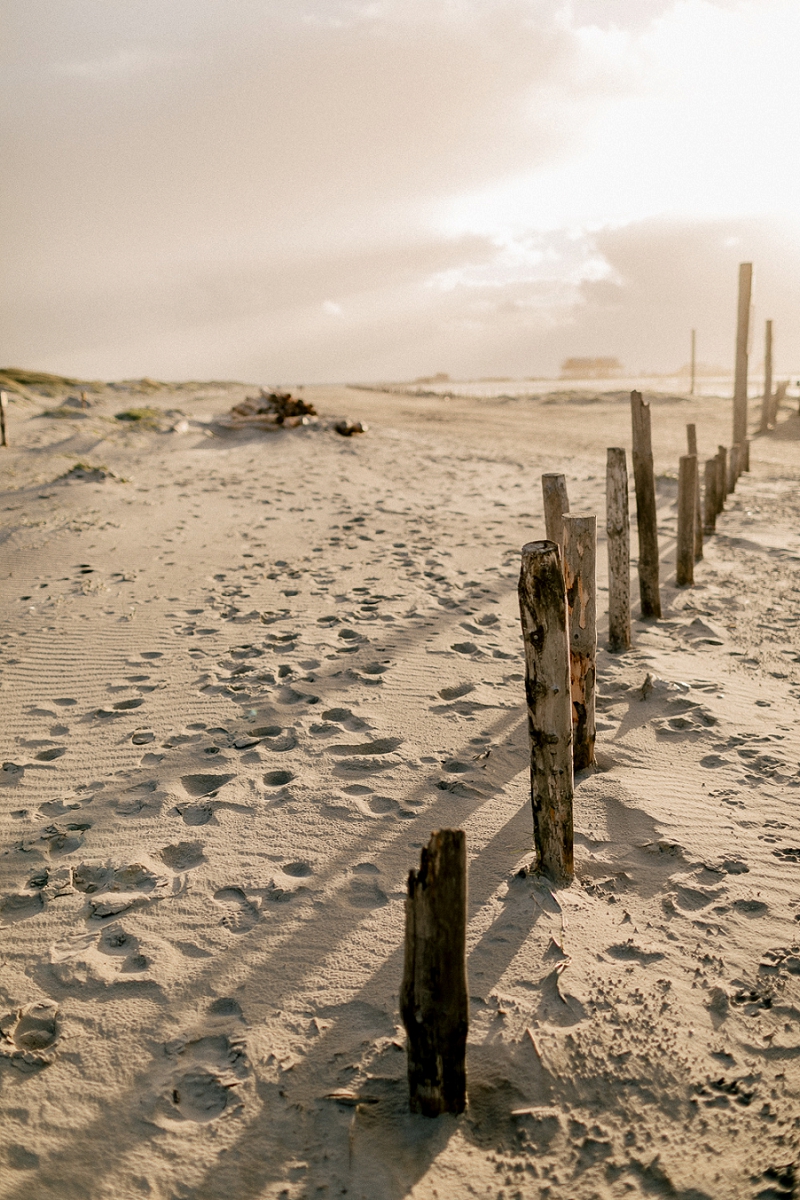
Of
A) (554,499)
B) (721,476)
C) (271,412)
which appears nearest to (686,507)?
(554,499)

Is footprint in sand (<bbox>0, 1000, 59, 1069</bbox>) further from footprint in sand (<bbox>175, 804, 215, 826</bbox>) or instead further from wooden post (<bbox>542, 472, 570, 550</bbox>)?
wooden post (<bbox>542, 472, 570, 550</bbox>)

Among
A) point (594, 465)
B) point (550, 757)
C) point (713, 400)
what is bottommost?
point (550, 757)

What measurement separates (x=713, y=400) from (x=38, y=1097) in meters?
38.2

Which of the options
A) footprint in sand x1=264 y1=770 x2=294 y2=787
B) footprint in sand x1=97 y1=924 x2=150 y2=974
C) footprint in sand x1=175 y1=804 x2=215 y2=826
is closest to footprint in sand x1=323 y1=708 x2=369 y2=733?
footprint in sand x1=264 y1=770 x2=294 y2=787

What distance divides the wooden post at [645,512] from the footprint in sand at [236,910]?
457cm

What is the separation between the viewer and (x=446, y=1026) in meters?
2.39

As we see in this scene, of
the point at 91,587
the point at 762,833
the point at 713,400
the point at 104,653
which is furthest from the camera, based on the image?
the point at 713,400

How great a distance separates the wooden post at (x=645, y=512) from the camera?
6.74 meters

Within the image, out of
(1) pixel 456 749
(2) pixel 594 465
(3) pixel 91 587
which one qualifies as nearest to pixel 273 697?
(1) pixel 456 749

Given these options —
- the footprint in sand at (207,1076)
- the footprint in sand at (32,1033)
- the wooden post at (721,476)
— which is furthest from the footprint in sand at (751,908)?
the wooden post at (721,476)

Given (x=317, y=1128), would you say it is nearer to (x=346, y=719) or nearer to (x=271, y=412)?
(x=346, y=719)

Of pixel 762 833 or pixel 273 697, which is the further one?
pixel 273 697

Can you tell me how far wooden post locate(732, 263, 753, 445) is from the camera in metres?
14.5

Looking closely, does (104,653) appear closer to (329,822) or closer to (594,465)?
(329,822)
